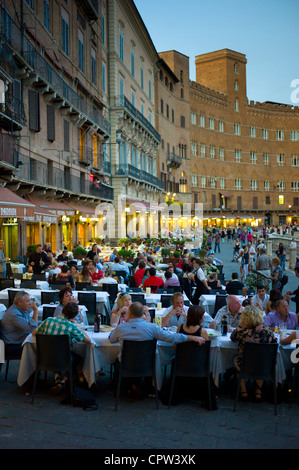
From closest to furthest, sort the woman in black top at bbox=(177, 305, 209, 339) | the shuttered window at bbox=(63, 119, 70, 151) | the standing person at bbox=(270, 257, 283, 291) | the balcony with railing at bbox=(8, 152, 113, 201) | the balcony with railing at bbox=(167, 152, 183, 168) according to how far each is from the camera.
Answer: the woman in black top at bbox=(177, 305, 209, 339)
the standing person at bbox=(270, 257, 283, 291)
the balcony with railing at bbox=(8, 152, 113, 201)
the shuttered window at bbox=(63, 119, 70, 151)
the balcony with railing at bbox=(167, 152, 183, 168)

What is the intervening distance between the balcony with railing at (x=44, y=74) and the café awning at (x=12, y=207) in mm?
5604

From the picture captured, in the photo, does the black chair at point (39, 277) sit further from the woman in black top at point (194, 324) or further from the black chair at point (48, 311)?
the woman in black top at point (194, 324)

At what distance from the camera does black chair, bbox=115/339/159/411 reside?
5504 mm

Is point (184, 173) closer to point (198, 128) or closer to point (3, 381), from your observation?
point (198, 128)

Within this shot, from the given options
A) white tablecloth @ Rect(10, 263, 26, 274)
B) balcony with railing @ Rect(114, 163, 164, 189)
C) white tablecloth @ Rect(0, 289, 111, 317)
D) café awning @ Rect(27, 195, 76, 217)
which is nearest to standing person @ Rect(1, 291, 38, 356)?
white tablecloth @ Rect(0, 289, 111, 317)

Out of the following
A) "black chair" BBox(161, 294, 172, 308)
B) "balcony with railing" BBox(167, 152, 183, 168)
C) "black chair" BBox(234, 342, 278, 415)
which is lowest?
"black chair" BBox(234, 342, 278, 415)

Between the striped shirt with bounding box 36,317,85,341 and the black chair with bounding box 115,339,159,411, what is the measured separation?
2.10ft

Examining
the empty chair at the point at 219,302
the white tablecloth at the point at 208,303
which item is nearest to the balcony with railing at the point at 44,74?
the white tablecloth at the point at 208,303

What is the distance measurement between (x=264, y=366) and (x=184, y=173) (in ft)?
199

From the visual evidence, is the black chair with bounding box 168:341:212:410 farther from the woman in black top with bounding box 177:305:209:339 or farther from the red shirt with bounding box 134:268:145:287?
the red shirt with bounding box 134:268:145:287

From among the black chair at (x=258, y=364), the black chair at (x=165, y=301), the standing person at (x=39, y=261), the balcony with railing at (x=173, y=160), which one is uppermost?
the balcony with railing at (x=173, y=160)

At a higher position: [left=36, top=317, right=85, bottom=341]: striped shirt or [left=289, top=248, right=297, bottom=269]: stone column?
[left=36, top=317, right=85, bottom=341]: striped shirt

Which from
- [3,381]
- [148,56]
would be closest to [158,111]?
[148,56]

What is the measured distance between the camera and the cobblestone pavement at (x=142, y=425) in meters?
4.48
